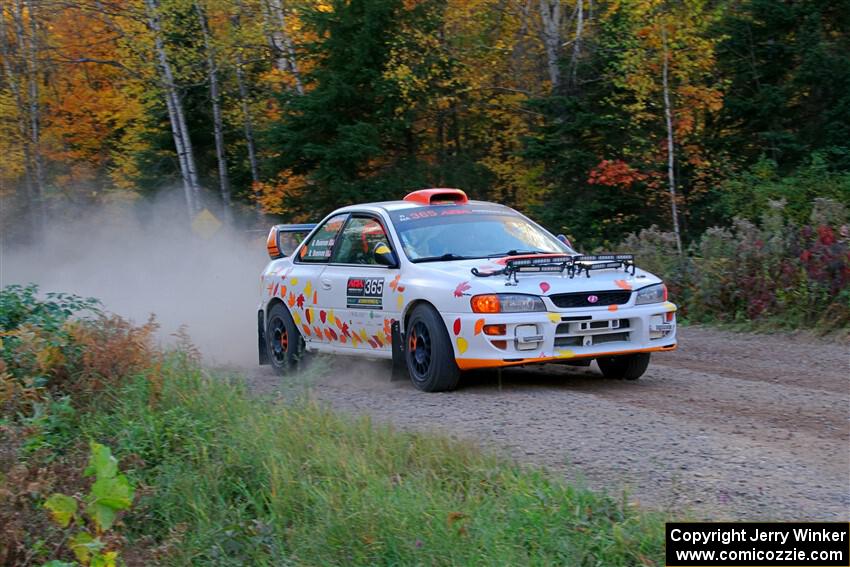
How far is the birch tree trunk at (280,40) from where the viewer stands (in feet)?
101

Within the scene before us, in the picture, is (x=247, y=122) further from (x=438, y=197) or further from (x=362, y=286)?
(x=362, y=286)

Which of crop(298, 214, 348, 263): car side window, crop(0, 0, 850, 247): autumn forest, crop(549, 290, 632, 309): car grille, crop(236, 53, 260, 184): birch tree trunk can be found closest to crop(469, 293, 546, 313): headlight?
crop(549, 290, 632, 309): car grille

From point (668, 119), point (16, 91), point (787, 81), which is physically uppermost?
point (16, 91)

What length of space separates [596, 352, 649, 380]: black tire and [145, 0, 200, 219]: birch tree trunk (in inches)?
983

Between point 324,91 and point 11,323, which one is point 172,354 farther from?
point 324,91

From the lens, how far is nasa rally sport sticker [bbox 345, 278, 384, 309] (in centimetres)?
932

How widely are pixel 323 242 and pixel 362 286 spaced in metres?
1.23

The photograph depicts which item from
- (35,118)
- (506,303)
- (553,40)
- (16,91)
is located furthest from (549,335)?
(16,91)

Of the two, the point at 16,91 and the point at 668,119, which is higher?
the point at 16,91

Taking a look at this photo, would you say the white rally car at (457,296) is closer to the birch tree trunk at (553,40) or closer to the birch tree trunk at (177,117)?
the birch tree trunk at (553,40)

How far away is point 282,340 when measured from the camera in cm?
1098

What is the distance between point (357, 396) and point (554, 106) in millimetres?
17386

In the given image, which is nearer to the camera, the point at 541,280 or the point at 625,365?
the point at 541,280

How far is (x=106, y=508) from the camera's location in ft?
18.3
